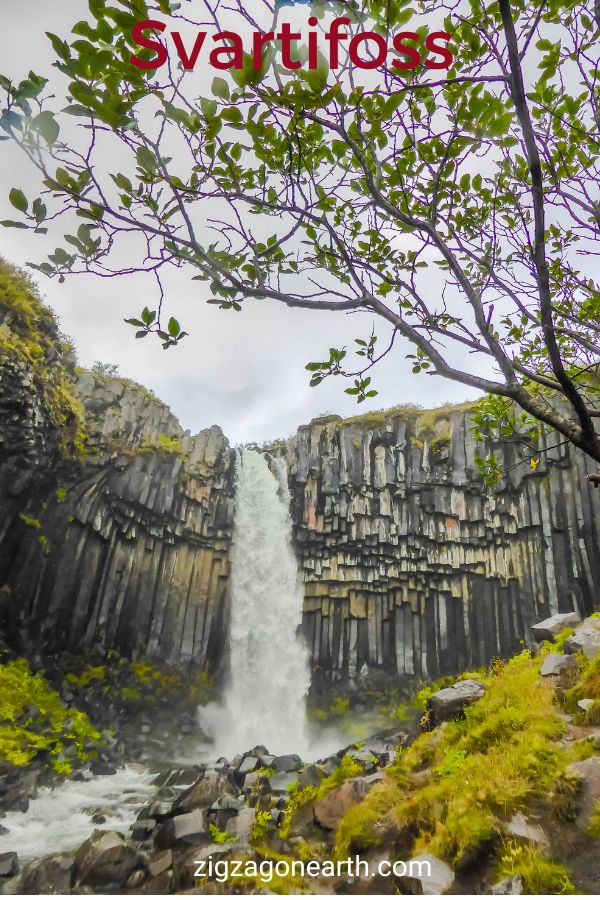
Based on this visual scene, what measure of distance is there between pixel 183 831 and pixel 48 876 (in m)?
2.33

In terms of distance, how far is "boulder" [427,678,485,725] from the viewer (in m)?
9.20

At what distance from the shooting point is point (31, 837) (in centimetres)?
1065

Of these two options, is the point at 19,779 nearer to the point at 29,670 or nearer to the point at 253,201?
the point at 29,670

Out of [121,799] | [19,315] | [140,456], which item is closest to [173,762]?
[121,799]

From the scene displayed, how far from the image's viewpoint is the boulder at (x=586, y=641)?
8.75 m

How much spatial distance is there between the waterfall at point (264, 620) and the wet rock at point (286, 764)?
718cm

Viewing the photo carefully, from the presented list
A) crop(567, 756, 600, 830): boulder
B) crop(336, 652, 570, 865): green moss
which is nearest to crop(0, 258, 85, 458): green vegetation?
crop(336, 652, 570, 865): green moss

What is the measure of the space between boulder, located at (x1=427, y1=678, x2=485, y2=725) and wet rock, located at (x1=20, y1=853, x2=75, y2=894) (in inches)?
275

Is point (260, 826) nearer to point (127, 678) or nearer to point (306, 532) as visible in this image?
point (127, 678)

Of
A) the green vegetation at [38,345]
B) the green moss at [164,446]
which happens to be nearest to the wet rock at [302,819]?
the green vegetation at [38,345]

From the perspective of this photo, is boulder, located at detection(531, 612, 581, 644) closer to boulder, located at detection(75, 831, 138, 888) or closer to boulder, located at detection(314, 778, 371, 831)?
boulder, located at detection(314, 778, 371, 831)

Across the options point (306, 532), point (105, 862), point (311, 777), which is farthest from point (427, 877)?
point (306, 532)

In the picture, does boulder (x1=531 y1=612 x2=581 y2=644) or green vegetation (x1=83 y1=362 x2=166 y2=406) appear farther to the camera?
green vegetation (x1=83 y1=362 x2=166 y2=406)

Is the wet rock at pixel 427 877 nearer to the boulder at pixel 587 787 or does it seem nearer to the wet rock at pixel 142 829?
the boulder at pixel 587 787
